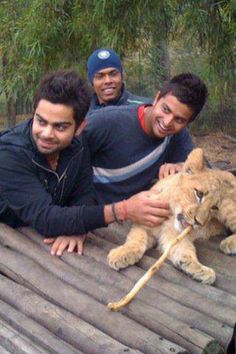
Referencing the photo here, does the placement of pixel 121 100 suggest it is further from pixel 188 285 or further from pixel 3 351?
pixel 3 351

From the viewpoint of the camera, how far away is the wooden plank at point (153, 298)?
1.92m

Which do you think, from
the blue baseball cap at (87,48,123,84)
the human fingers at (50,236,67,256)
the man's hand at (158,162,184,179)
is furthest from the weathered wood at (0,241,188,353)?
the blue baseball cap at (87,48,123,84)

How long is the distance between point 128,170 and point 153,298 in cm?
104

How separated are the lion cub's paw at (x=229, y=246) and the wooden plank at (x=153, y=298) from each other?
0.47 metres

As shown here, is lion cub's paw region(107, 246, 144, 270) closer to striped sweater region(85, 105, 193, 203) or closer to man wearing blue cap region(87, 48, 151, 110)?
striped sweater region(85, 105, 193, 203)

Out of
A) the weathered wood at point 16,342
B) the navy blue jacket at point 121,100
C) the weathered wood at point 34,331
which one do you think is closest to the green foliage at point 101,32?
the navy blue jacket at point 121,100

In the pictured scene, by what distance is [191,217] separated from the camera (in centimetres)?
240

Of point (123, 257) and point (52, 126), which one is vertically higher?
point (52, 126)

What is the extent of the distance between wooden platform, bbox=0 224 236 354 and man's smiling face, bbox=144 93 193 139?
61cm

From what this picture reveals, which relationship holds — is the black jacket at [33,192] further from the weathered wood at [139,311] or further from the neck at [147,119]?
the neck at [147,119]

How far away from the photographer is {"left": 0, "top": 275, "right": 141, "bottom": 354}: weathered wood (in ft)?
6.02

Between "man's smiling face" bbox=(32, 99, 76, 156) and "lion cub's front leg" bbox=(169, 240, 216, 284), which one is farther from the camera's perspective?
"man's smiling face" bbox=(32, 99, 76, 156)

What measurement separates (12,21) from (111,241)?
4078mm

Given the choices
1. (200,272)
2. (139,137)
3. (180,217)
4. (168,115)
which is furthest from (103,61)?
(200,272)
